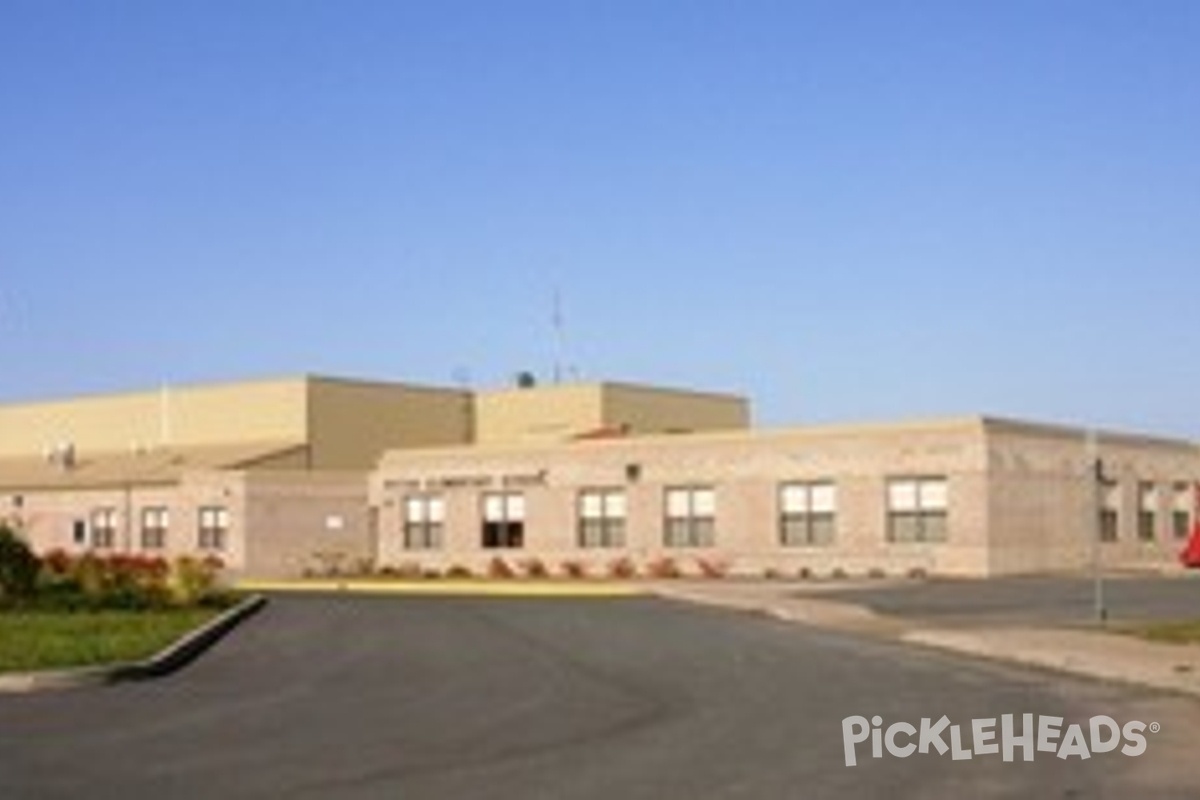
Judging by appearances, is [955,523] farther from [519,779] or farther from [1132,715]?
[519,779]

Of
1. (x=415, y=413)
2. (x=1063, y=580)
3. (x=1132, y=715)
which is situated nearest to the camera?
(x=1132, y=715)

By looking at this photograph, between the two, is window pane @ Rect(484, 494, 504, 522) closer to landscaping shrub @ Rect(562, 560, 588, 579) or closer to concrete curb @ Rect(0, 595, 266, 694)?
landscaping shrub @ Rect(562, 560, 588, 579)

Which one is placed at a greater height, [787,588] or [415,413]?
[415,413]

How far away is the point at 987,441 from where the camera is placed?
51.7 metres

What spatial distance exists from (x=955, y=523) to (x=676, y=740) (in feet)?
124

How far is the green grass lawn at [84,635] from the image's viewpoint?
23.4 meters

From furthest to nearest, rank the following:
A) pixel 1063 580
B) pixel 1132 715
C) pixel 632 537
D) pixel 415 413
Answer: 1. pixel 415 413
2. pixel 632 537
3. pixel 1063 580
4. pixel 1132 715

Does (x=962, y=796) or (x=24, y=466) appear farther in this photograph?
(x=24, y=466)

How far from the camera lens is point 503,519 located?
63625 millimetres

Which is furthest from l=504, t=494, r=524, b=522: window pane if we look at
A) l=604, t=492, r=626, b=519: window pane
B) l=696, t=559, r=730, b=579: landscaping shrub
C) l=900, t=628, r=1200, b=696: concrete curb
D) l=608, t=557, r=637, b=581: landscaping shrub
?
l=900, t=628, r=1200, b=696: concrete curb

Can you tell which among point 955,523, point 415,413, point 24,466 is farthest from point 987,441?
point 24,466

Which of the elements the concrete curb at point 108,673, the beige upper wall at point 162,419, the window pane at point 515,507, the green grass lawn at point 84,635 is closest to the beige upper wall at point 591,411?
the beige upper wall at point 162,419

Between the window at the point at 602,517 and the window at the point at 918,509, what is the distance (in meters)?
9.72

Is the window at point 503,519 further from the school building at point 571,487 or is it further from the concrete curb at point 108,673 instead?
the concrete curb at point 108,673
